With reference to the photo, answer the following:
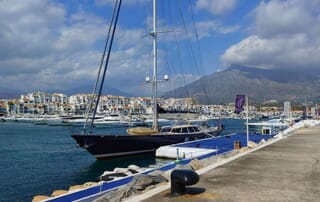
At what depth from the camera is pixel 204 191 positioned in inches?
308

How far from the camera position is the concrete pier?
288 inches

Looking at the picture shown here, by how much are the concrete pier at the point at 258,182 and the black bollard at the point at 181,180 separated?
0.16 meters

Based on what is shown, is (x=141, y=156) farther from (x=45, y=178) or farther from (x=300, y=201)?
(x=300, y=201)

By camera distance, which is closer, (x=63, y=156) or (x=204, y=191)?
(x=204, y=191)

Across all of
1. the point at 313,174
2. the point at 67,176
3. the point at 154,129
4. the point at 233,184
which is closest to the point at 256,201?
the point at 233,184

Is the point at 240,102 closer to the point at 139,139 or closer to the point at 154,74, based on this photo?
the point at 139,139

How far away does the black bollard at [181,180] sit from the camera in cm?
726

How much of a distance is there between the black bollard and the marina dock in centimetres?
15

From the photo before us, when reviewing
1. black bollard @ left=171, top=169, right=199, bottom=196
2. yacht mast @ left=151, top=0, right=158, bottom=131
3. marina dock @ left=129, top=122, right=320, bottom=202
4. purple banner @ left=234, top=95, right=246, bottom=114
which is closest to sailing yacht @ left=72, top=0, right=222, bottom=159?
yacht mast @ left=151, top=0, right=158, bottom=131

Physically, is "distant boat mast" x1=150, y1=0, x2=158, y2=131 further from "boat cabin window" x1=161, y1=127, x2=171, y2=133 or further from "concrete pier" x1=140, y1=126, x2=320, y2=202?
"concrete pier" x1=140, y1=126, x2=320, y2=202

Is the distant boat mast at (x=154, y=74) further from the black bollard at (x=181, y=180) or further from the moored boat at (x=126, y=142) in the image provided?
the black bollard at (x=181, y=180)

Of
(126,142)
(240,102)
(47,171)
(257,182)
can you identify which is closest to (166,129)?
(126,142)

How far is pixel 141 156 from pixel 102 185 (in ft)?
57.5

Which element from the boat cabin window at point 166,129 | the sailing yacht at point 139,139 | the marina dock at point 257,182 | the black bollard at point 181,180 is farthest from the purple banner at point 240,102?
the black bollard at point 181,180
